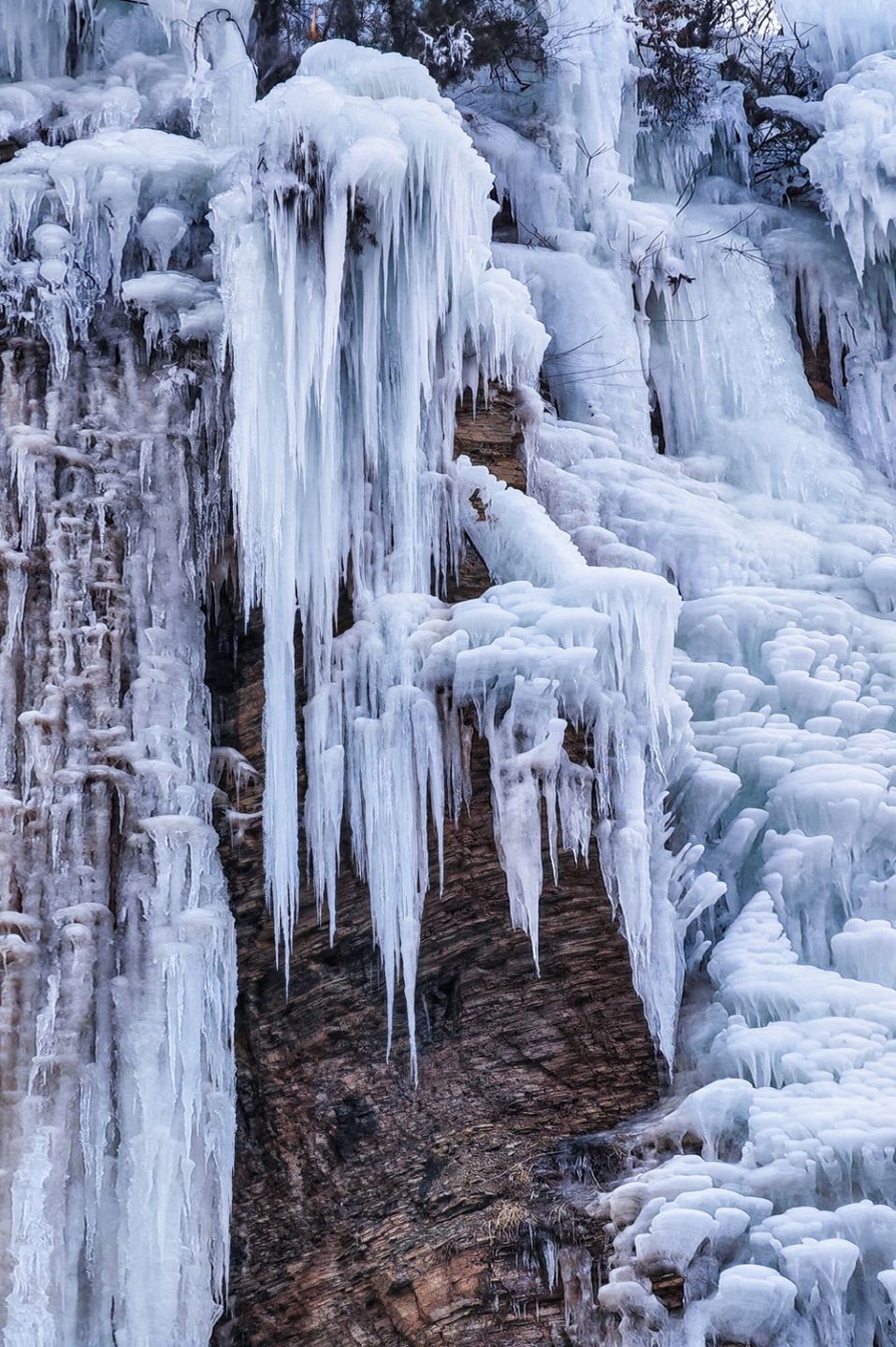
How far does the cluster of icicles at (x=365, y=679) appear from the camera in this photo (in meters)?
6.60

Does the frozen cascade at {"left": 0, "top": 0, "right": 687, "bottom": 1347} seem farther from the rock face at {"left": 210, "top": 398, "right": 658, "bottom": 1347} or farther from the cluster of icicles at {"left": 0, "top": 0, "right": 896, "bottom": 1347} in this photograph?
the rock face at {"left": 210, "top": 398, "right": 658, "bottom": 1347}

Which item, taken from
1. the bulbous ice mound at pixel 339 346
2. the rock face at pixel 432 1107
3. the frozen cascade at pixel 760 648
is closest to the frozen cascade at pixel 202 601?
the bulbous ice mound at pixel 339 346

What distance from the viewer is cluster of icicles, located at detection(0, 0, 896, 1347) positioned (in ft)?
21.7

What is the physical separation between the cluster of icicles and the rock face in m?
0.17

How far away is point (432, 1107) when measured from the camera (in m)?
7.12

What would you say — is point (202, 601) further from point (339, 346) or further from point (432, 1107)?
point (432, 1107)

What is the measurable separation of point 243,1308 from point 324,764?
2376mm

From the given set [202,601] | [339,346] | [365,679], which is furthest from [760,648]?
[202,601]

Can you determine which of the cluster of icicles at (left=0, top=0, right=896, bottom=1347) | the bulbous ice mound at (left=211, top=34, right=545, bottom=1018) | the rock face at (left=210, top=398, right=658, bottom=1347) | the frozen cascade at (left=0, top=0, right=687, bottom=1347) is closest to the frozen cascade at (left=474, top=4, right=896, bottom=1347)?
the cluster of icicles at (left=0, top=0, right=896, bottom=1347)

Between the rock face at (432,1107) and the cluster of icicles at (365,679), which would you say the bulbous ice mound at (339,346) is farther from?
the rock face at (432,1107)

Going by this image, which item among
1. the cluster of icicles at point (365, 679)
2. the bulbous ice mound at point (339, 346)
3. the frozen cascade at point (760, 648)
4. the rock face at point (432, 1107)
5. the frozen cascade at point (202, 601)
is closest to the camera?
the frozen cascade at point (760, 648)

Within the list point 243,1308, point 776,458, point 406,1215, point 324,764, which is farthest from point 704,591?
point 243,1308

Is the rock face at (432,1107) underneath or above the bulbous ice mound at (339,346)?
underneath

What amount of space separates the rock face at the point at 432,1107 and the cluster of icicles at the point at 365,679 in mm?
171
